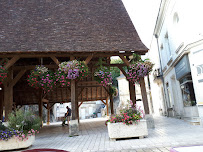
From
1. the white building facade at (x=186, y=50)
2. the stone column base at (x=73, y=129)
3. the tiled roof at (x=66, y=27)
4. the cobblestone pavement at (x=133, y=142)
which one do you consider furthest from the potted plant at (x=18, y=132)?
the white building facade at (x=186, y=50)

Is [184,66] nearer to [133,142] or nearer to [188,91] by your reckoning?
[188,91]

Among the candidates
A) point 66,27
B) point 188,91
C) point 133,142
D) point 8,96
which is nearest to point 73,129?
point 133,142

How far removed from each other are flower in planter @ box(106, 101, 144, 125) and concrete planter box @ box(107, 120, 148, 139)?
5.1 inches

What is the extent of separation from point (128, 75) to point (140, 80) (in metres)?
0.55

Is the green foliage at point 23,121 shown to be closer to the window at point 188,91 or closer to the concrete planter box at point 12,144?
the concrete planter box at point 12,144

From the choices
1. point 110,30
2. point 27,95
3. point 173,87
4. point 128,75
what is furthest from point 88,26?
point 27,95

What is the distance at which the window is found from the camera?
8.20m

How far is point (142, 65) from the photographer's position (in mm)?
6750

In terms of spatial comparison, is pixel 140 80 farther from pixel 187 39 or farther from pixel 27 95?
pixel 27 95

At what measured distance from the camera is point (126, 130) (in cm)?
513

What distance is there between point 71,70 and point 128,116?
8.47 feet

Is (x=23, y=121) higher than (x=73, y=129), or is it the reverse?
(x=23, y=121)

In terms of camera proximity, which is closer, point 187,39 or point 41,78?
point 41,78

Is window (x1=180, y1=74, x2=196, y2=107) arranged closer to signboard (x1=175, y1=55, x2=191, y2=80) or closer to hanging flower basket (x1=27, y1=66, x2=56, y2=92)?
signboard (x1=175, y1=55, x2=191, y2=80)
